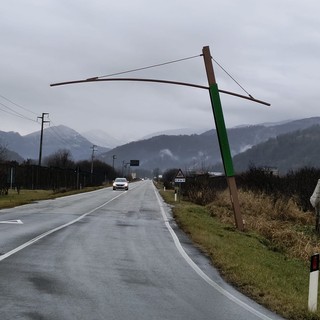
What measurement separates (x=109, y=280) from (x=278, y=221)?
18.4 meters

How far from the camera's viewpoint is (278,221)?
2605 cm

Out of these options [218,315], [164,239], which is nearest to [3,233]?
[164,239]

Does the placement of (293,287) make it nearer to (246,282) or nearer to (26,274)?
(246,282)

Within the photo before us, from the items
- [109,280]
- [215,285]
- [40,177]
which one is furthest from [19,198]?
[215,285]

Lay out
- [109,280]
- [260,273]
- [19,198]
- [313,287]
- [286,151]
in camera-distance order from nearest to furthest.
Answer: [313,287] < [109,280] < [260,273] < [19,198] < [286,151]

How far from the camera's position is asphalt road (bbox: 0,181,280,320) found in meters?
6.82

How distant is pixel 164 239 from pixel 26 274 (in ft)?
23.1

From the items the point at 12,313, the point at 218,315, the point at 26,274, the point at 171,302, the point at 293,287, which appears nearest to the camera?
the point at 12,313

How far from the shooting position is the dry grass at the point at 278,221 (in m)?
17.3

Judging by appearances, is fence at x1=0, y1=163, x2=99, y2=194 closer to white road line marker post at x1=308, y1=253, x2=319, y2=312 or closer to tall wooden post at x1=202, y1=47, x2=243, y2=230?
tall wooden post at x1=202, y1=47, x2=243, y2=230

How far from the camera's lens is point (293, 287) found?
31.1 feet

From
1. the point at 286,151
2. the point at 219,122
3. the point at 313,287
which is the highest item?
the point at 286,151

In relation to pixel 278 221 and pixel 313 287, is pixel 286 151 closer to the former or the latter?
pixel 278 221

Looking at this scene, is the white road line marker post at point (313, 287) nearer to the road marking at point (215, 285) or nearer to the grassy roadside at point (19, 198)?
the road marking at point (215, 285)
